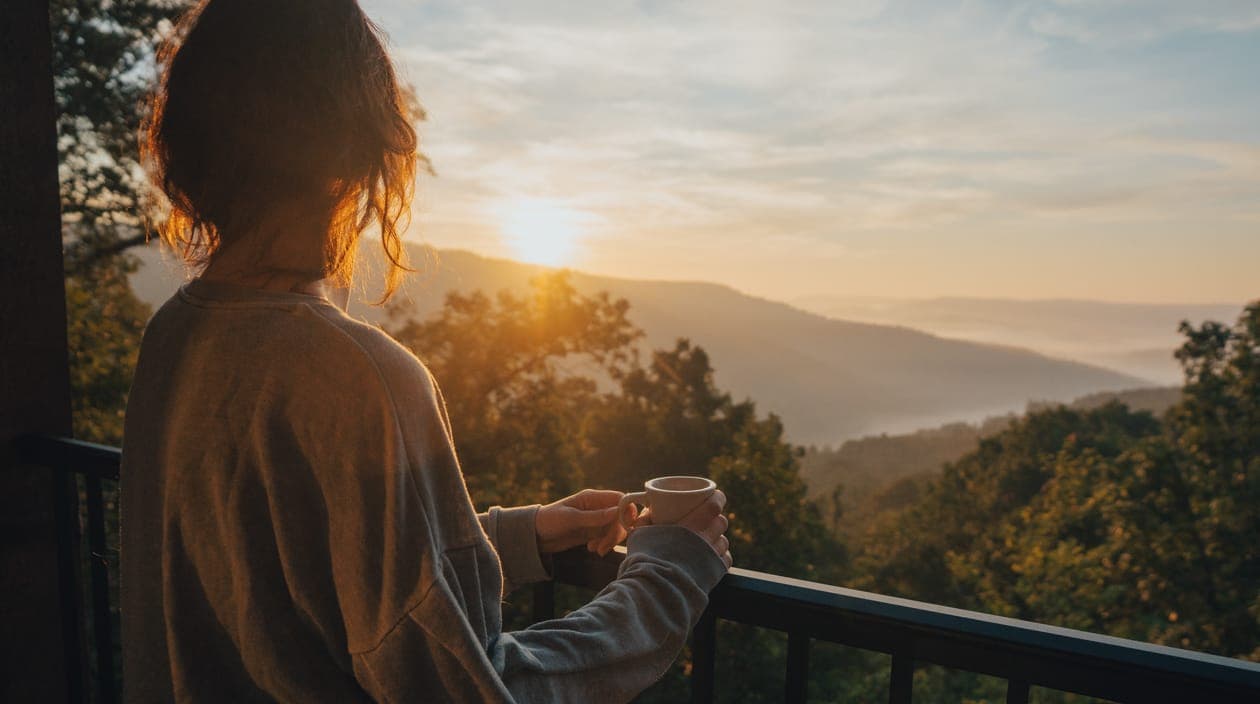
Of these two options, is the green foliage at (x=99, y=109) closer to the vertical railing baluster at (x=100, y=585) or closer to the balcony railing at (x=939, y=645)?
the vertical railing baluster at (x=100, y=585)

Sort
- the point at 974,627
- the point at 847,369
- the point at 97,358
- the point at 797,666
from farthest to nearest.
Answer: the point at 847,369
the point at 97,358
the point at 797,666
the point at 974,627

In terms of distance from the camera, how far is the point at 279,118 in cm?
75

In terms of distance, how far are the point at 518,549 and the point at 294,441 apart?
48 cm

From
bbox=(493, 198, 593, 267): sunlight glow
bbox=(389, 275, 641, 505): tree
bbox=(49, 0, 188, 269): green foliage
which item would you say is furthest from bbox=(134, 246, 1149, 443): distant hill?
bbox=(49, 0, 188, 269): green foliage

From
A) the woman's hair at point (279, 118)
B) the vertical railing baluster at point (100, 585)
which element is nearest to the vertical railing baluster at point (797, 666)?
the woman's hair at point (279, 118)

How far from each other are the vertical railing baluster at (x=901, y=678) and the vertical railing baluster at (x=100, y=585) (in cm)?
154

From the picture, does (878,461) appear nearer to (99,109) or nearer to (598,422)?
(598,422)

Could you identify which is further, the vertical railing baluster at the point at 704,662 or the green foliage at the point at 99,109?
the green foliage at the point at 99,109

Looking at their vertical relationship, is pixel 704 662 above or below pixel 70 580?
above

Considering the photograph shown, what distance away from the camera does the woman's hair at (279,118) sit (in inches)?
29.8

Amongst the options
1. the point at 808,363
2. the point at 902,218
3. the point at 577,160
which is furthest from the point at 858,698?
the point at 808,363

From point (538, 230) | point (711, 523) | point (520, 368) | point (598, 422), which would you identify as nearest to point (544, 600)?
point (711, 523)

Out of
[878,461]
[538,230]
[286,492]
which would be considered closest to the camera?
[286,492]

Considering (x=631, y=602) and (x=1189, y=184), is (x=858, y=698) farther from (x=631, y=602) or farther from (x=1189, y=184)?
(x=1189, y=184)
